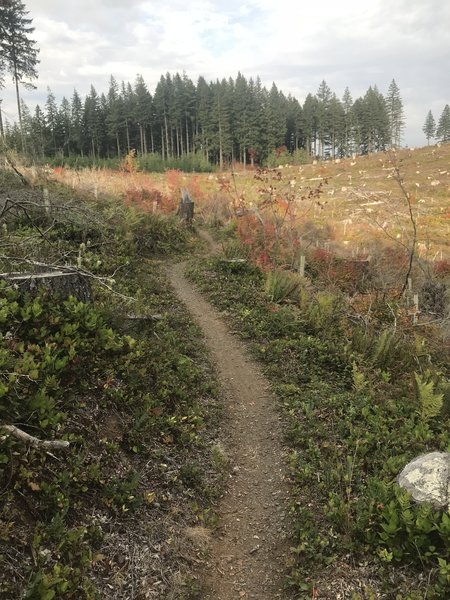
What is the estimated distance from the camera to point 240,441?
18.6ft

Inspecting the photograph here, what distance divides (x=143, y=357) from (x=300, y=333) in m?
3.73

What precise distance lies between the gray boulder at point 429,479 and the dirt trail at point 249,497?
1365 mm

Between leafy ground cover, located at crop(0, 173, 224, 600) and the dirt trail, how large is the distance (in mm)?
246

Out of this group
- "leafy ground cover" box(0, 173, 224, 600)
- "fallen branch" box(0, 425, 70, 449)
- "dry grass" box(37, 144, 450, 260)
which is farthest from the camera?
"dry grass" box(37, 144, 450, 260)

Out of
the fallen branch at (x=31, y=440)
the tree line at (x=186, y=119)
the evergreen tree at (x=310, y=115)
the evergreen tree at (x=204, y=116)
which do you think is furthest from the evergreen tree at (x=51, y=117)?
the fallen branch at (x=31, y=440)

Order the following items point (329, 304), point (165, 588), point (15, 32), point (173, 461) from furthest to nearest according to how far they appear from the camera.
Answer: point (15, 32) → point (329, 304) → point (173, 461) → point (165, 588)

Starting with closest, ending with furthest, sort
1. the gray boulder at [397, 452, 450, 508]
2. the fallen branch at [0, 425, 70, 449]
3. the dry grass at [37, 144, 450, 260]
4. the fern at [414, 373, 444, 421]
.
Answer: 1. the fallen branch at [0, 425, 70, 449]
2. the gray boulder at [397, 452, 450, 508]
3. the fern at [414, 373, 444, 421]
4. the dry grass at [37, 144, 450, 260]

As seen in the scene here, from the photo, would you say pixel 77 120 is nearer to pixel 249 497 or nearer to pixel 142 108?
pixel 142 108

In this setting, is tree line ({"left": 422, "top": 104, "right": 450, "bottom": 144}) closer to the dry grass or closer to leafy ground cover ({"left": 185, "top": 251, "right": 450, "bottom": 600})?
the dry grass

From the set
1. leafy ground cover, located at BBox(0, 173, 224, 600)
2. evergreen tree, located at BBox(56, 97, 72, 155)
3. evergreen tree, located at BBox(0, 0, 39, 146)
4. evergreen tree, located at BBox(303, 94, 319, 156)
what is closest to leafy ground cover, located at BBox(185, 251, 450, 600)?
leafy ground cover, located at BBox(0, 173, 224, 600)

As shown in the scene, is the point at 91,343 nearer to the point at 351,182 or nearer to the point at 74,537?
the point at 74,537

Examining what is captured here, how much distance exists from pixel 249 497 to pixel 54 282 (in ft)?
12.0

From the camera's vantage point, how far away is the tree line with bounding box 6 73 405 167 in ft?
184

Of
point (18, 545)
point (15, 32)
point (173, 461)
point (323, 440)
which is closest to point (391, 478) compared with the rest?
point (323, 440)
